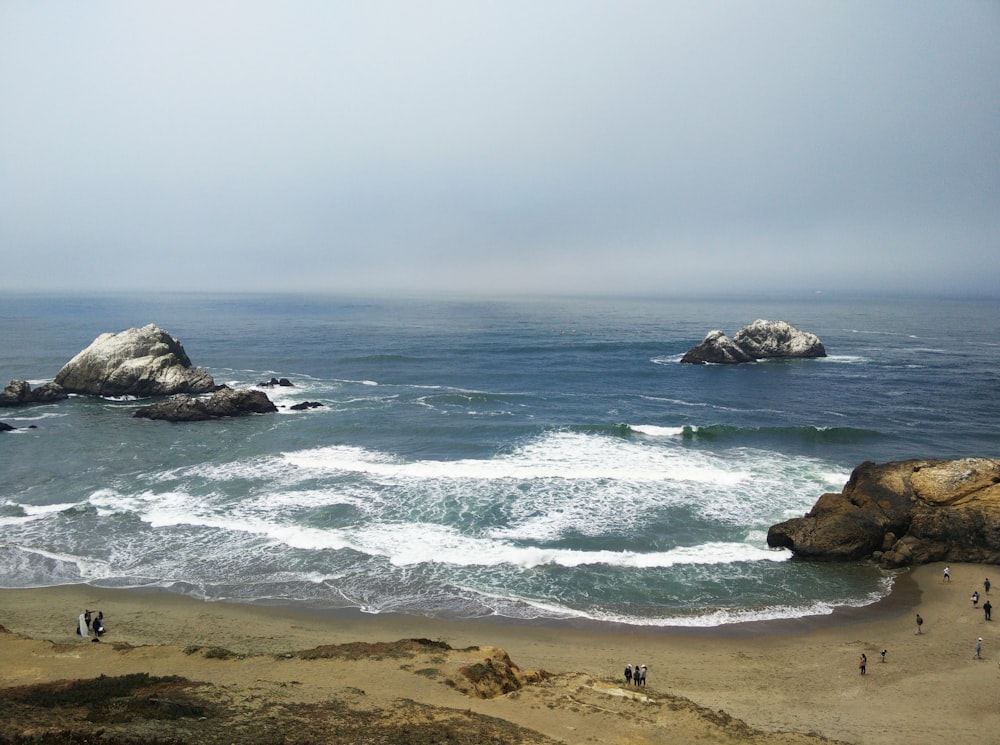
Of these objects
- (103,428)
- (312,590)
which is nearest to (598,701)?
(312,590)

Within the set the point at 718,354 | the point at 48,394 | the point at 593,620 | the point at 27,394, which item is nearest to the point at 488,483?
the point at 593,620

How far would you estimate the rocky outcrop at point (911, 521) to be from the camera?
85.0 feet

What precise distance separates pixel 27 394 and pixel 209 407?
64.8ft

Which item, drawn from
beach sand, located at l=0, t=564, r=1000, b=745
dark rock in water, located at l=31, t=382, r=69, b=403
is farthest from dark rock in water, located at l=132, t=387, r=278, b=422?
beach sand, located at l=0, t=564, r=1000, b=745

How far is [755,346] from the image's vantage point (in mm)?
78250

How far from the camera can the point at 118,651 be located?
17719 millimetres

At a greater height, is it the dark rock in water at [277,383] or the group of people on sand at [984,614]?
the dark rock in water at [277,383]

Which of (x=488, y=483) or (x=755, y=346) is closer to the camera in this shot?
(x=488, y=483)

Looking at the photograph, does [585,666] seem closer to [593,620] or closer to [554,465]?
[593,620]

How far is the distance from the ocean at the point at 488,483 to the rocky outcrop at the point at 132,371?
2.44 m

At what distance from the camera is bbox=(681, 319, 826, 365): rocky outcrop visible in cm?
7619

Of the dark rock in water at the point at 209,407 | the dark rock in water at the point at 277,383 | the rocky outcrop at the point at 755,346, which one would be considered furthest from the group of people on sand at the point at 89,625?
the rocky outcrop at the point at 755,346

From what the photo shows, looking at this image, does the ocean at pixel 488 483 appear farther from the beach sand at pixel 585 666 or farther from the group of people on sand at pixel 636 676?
the group of people on sand at pixel 636 676

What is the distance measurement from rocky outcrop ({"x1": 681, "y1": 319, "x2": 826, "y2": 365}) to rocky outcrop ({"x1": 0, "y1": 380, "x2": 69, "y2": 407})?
231ft
